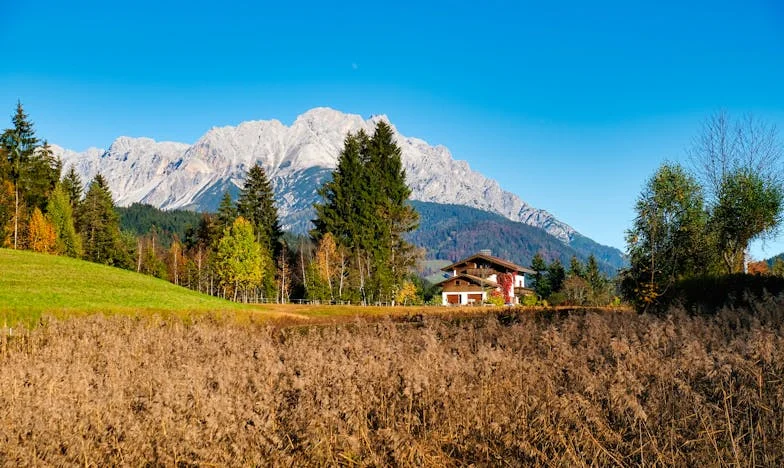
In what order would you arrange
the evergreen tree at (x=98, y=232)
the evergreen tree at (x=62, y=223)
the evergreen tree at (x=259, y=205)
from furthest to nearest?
the evergreen tree at (x=98, y=232)
the evergreen tree at (x=259, y=205)
the evergreen tree at (x=62, y=223)

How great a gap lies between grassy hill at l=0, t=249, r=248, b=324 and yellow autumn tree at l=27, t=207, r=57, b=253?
24.8 m

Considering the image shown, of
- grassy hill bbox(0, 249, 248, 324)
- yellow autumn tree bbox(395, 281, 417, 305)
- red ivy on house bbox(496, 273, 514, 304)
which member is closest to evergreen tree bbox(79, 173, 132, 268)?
grassy hill bbox(0, 249, 248, 324)

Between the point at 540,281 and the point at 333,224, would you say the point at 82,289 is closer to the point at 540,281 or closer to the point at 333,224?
the point at 333,224

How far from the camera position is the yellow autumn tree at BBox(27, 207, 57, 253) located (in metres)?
56.6

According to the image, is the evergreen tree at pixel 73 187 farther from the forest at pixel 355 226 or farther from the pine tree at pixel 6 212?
the pine tree at pixel 6 212

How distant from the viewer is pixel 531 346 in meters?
8.62

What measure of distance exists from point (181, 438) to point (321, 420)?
1274mm

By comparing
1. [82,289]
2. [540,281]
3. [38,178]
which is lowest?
[82,289]

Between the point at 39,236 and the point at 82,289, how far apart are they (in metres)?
36.2

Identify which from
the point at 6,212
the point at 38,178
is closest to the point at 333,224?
the point at 6,212

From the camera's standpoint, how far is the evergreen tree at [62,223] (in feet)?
198

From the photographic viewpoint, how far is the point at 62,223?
6109 centimetres

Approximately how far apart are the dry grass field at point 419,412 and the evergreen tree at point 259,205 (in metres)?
62.1

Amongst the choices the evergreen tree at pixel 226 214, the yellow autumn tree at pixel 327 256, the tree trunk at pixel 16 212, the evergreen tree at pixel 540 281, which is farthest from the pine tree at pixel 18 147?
the evergreen tree at pixel 540 281
